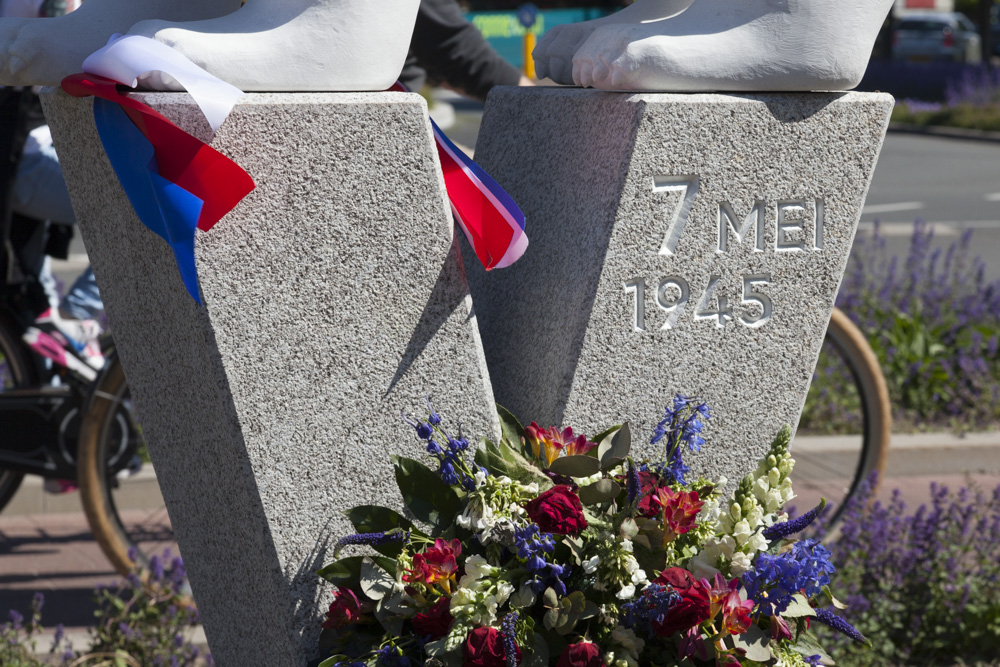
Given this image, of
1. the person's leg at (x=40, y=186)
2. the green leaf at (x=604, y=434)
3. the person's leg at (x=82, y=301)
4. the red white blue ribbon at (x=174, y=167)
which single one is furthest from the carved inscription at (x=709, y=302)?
the person's leg at (x=82, y=301)

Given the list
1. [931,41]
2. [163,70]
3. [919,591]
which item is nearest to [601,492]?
[163,70]

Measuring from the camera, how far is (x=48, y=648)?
9.98 feet

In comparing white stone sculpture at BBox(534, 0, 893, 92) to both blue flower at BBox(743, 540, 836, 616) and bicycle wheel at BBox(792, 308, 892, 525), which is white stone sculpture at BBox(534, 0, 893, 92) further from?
bicycle wheel at BBox(792, 308, 892, 525)

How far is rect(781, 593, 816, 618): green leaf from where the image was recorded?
187 centimetres

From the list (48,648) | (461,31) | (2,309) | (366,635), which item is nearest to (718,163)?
(366,635)

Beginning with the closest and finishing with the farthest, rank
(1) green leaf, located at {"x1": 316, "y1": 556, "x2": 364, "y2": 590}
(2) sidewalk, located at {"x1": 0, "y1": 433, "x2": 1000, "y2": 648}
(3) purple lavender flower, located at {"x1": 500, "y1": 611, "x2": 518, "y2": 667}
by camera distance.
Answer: (3) purple lavender flower, located at {"x1": 500, "y1": 611, "x2": 518, "y2": 667} < (1) green leaf, located at {"x1": 316, "y1": 556, "x2": 364, "y2": 590} < (2) sidewalk, located at {"x1": 0, "y1": 433, "x2": 1000, "y2": 648}

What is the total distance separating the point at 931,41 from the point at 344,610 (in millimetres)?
32661

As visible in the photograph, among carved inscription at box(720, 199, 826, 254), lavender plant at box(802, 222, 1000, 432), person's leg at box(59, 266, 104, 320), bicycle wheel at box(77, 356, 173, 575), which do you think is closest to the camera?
carved inscription at box(720, 199, 826, 254)

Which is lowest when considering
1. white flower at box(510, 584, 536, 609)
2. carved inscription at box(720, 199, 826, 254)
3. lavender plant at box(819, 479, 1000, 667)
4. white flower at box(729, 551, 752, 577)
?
lavender plant at box(819, 479, 1000, 667)

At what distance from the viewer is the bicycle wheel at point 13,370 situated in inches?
140

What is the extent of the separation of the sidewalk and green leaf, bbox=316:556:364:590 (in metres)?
1.48

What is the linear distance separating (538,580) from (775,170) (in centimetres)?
93

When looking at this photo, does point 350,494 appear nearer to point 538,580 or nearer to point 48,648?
point 538,580

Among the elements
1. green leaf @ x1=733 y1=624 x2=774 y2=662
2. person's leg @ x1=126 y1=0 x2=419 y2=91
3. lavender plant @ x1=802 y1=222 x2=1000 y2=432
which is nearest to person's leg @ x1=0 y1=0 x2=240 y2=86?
person's leg @ x1=126 y1=0 x2=419 y2=91
